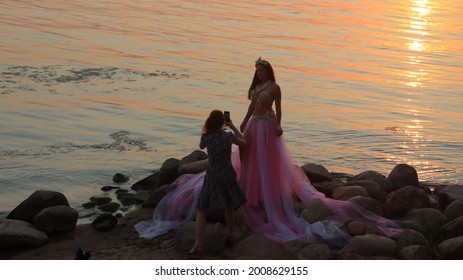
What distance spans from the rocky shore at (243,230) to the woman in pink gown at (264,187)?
9.7 inches

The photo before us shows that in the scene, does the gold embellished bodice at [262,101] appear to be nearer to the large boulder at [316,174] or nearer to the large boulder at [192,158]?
the large boulder at [316,174]

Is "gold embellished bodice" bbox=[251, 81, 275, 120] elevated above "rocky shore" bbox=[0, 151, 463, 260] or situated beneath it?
elevated above

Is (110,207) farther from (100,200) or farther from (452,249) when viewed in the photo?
(452,249)

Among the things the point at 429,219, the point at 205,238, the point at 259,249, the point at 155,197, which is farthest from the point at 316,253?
the point at 155,197

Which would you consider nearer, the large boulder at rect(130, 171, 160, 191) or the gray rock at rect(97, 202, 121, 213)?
the gray rock at rect(97, 202, 121, 213)

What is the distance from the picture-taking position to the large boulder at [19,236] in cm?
1263

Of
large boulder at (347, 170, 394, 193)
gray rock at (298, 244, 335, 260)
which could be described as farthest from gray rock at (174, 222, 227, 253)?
large boulder at (347, 170, 394, 193)

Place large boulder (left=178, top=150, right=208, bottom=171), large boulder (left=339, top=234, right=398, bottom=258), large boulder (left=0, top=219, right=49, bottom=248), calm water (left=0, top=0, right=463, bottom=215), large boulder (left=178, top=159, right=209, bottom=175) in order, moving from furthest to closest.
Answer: calm water (left=0, top=0, right=463, bottom=215)
large boulder (left=178, top=150, right=208, bottom=171)
large boulder (left=178, top=159, right=209, bottom=175)
large boulder (left=0, top=219, right=49, bottom=248)
large boulder (left=339, top=234, right=398, bottom=258)

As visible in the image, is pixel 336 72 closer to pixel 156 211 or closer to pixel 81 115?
pixel 81 115

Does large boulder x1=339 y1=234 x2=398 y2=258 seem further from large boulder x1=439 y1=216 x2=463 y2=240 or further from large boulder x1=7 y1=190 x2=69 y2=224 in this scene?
large boulder x1=7 y1=190 x2=69 y2=224

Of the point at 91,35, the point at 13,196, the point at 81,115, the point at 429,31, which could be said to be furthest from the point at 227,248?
the point at 429,31

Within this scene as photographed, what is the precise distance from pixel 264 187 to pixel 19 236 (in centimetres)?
381

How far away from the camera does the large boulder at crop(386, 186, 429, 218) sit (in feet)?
44.7

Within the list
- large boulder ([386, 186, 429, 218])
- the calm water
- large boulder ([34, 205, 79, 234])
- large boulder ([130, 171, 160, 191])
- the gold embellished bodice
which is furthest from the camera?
the calm water
